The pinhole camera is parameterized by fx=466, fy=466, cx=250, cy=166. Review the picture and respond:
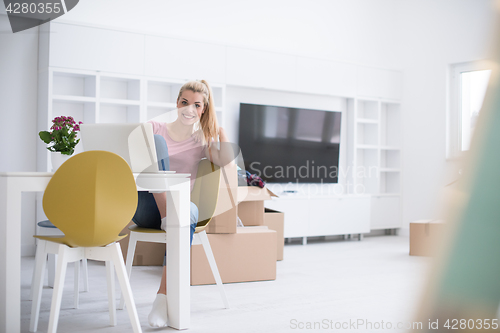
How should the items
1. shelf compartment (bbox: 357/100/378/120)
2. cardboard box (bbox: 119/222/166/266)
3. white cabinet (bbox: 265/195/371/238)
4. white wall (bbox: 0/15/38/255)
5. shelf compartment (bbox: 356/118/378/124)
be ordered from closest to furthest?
1. cardboard box (bbox: 119/222/166/266)
2. white wall (bbox: 0/15/38/255)
3. white cabinet (bbox: 265/195/371/238)
4. shelf compartment (bbox: 356/118/378/124)
5. shelf compartment (bbox: 357/100/378/120)

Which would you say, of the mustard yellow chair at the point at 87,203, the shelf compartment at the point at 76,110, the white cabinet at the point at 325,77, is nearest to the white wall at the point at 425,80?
the white cabinet at the point at 325,77

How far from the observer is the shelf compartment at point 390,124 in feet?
18.7

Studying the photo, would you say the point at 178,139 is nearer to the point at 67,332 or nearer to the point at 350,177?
the point at 67,332

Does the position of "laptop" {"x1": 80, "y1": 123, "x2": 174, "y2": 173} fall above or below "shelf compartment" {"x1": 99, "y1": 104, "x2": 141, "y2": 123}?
below

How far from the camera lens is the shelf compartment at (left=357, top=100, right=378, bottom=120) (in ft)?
18.2

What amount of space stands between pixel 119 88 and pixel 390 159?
11.1 ft

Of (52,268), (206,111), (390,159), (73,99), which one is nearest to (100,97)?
(73,99)

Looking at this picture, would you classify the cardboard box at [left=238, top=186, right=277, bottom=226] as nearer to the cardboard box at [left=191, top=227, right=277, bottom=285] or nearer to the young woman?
the cardboard box at [left=191, top=227, right=277, bottom=285]

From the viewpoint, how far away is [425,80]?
218 inches

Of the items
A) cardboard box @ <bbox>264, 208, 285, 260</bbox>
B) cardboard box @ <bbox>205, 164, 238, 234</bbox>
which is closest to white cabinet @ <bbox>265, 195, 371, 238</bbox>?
cardboard box @ <bbox>264, 208, 285, 260</bbox>

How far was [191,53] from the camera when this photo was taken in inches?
168

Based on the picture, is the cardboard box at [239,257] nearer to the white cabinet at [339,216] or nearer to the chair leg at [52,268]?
the chair leg at [52,268]

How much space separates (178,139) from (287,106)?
2.91 meters

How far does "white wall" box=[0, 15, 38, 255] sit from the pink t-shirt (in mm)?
2124
